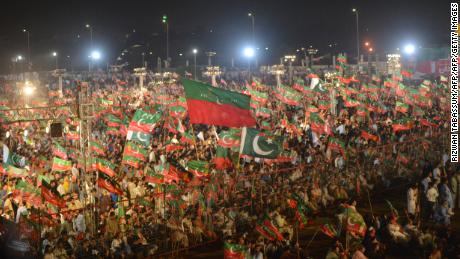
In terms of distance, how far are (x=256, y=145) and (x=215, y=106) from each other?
1.83 metres

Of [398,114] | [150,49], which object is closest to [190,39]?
[150,49]

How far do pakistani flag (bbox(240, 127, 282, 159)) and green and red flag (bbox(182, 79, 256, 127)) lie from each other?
1.03 m

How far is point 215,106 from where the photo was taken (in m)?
12.3

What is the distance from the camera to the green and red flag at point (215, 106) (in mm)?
12125

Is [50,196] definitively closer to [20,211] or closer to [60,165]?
[20,211]

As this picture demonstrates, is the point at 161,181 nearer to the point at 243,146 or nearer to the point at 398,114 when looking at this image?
the point at 243,146

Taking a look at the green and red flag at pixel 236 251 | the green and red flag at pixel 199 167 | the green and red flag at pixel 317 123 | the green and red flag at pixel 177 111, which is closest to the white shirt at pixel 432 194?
the green and red flag at pixel 199 167

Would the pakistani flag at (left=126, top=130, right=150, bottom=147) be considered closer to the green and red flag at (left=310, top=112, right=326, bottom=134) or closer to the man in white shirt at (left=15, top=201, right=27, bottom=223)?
the man in white shirt at (left=15, top=201, right=27, bottom=223)

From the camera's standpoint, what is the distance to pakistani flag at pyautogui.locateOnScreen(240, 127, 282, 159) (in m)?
13.5

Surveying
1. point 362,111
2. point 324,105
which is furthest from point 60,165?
point 324,105

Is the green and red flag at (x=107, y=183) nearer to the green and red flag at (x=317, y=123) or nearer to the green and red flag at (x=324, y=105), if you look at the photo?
the green and red flag at (x=317, y=123)

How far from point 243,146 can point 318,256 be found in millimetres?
3442

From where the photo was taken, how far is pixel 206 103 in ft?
40.2

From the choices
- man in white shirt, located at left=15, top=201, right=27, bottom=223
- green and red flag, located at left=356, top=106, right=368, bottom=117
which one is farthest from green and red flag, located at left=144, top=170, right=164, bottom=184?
green and red flag, located at left=356, top=106, right=368, bottom=117
